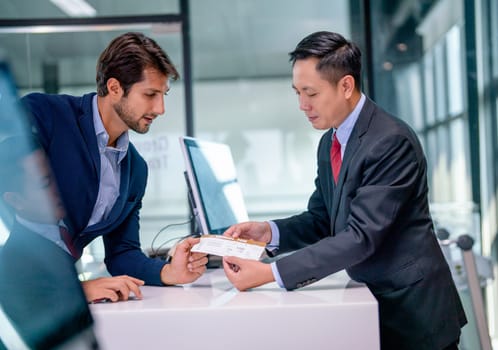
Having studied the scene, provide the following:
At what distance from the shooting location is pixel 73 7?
435 centimetres

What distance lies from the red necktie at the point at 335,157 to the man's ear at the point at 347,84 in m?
0.16

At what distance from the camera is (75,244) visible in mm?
1674

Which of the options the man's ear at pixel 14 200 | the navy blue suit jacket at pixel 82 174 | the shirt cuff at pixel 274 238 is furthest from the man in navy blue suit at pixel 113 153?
the man's ear at pixel 14 200

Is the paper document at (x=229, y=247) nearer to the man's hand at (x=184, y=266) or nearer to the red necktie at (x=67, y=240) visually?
the man's hand at (x=184, y=266)

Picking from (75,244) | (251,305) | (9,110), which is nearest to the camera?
(9,110)

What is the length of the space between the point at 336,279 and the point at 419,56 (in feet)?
9.91

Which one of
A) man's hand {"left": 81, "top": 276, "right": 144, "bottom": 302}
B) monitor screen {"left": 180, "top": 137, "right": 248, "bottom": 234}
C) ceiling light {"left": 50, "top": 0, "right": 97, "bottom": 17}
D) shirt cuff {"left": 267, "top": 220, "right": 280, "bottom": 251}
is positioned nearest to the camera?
man's hand {"left": 81, "top": 276, "right": 144, "bottom": 302}

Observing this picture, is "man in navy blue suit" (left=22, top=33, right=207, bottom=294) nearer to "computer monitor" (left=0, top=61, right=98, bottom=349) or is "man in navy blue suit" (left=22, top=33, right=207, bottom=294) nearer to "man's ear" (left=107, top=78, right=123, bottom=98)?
"man's ear" (left=107, top=78, right=123, bottom=98)

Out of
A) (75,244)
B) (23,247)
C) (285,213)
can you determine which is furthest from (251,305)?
(285,213)

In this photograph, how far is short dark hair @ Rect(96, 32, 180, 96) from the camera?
5.89 feet

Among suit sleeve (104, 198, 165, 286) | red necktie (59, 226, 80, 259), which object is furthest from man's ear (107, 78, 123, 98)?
red necktie (59, 226, 80, 259)

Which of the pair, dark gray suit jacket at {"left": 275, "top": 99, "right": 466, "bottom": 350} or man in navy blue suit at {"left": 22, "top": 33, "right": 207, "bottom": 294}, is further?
man in navy blue suit at {"left": 22, "top": 33, "right": 207, "bottom": 294}

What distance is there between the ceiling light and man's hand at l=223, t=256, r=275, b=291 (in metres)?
3.28

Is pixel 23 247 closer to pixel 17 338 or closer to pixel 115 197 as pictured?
pixel 17 338
